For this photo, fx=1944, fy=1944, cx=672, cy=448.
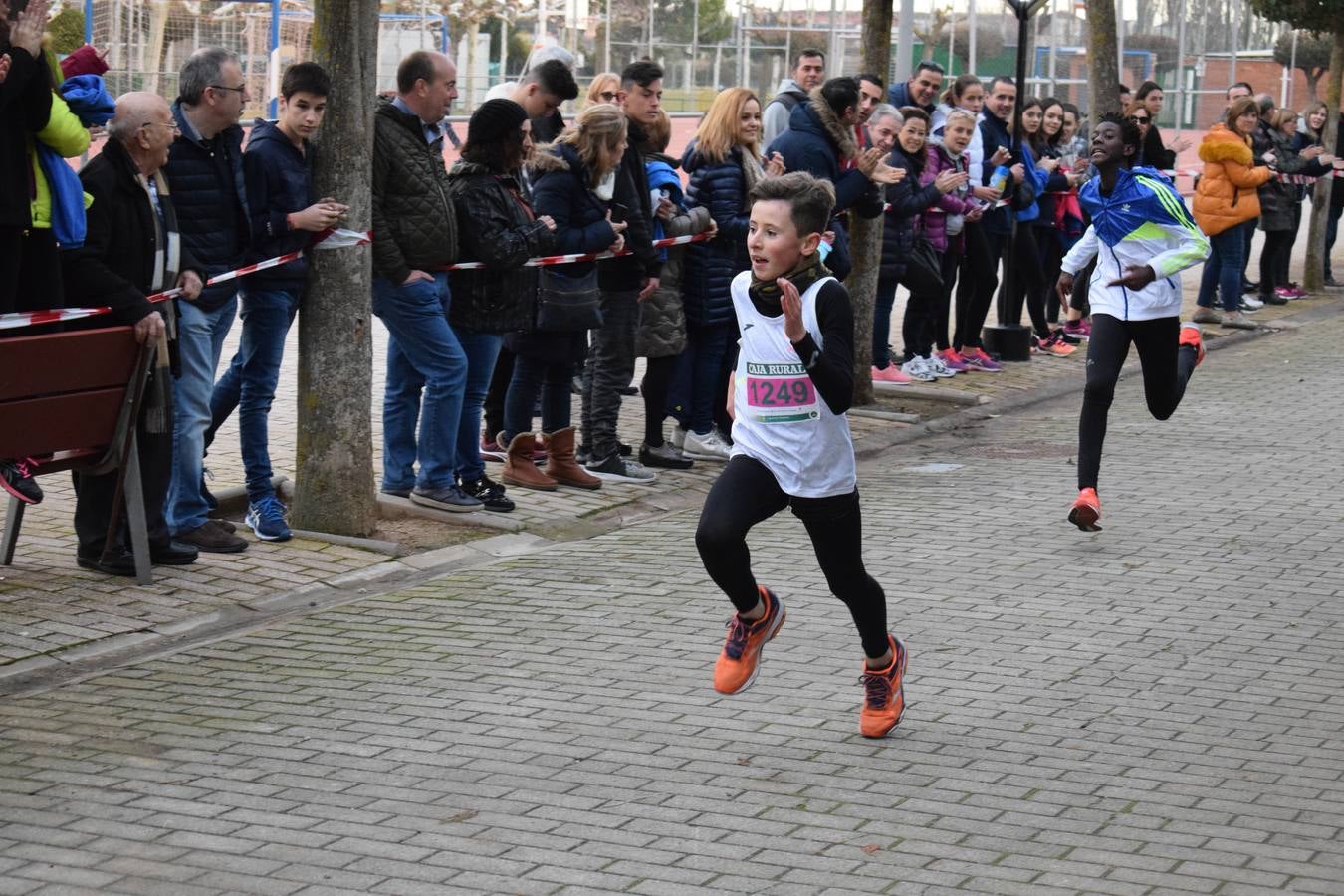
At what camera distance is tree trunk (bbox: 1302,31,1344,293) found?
2150cm

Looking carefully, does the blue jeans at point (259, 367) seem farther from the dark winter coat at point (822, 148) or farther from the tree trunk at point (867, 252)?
the tree trunk at point (867, 252)

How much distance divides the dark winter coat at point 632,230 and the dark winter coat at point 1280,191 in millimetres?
10809

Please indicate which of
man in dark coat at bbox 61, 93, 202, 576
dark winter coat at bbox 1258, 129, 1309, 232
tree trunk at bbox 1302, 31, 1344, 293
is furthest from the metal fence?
man in dark coat at bbox 61, 93, 202, 576

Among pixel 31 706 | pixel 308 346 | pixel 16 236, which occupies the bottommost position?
pixel 31 706

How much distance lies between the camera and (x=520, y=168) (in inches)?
384

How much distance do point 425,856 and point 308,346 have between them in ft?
13.9

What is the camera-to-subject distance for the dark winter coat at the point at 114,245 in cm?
758

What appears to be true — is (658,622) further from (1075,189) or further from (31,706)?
(1075,189)

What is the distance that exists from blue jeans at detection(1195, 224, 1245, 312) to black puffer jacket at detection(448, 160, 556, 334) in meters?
10.8

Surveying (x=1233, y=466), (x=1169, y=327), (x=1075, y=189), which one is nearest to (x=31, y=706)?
(x=1169, y=327)

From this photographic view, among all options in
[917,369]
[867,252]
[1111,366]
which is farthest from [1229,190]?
[1111,366]

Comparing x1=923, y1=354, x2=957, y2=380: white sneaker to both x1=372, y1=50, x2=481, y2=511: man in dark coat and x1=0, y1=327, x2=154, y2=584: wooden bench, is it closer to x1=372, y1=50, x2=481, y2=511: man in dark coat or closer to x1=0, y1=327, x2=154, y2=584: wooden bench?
x1=372, y1=50, x2=481, y2=511: man in dark coat

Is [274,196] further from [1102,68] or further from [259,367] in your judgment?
[1102,68]

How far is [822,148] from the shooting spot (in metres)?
11.6
